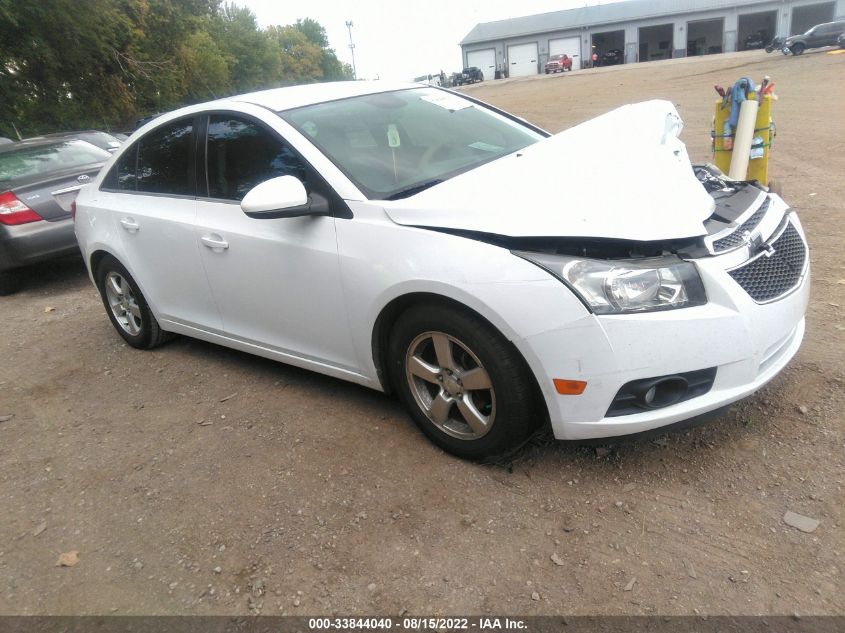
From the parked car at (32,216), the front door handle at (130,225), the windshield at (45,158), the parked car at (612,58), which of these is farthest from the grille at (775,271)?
the parked car at (612,58)

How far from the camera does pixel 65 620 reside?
2.37m

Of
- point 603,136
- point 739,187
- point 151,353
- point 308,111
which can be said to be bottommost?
point 151,353

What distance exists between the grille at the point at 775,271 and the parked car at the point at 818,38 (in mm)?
38356

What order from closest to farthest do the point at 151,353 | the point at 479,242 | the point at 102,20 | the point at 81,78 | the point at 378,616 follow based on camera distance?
the point at 378,616 → the point at 479,242 → the point at 151,353 → the point at 102,20 → the point at 81,78

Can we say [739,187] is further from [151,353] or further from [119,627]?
[151,353]

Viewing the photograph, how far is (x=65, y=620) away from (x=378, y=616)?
45.1 inches

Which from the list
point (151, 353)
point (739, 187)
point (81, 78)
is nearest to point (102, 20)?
point (81, 78)

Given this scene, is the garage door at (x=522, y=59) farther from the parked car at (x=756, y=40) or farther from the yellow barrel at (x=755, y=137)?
the yellow barrel at (x=755, y=137)

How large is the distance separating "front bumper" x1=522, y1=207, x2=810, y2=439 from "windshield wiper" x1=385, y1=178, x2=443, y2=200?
962 mm

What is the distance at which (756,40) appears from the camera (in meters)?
56.2

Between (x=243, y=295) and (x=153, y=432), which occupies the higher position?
(x=243, y=295)

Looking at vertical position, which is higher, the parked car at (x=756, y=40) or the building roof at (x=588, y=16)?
the building roof at (x=588, y=16)

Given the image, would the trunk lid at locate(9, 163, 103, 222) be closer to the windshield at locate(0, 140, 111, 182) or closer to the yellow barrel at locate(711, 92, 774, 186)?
the windshield at locate(0, 140, 111, 182)

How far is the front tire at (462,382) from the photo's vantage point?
8.54 feet
